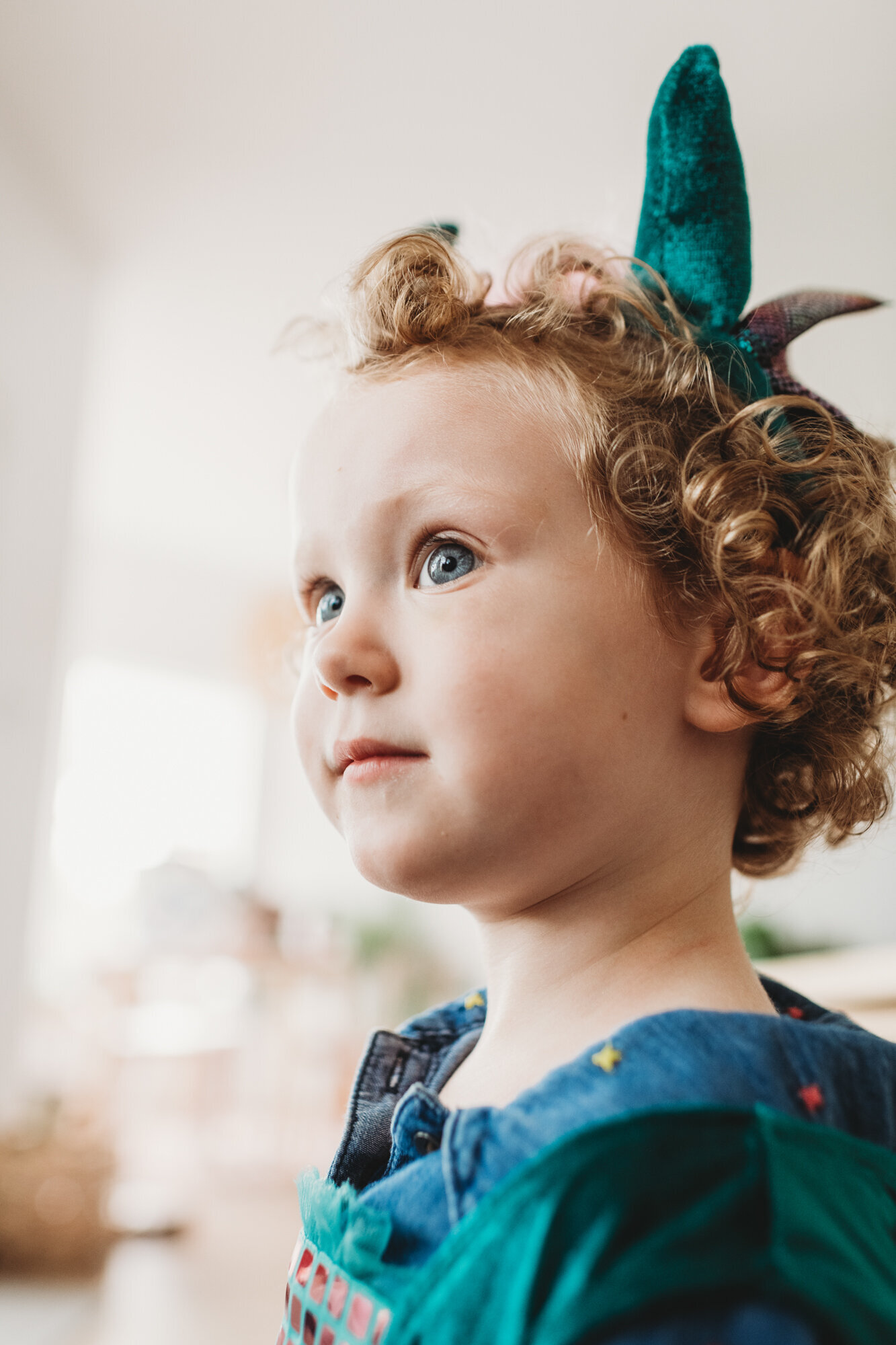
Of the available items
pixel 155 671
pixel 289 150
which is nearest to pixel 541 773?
pixel 289 150

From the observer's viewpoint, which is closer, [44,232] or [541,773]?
[541,773]

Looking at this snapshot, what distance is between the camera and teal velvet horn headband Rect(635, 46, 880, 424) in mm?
624

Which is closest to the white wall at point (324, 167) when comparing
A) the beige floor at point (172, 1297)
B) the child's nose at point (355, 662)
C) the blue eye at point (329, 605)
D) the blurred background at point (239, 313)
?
the blurred background at point (239, 313)

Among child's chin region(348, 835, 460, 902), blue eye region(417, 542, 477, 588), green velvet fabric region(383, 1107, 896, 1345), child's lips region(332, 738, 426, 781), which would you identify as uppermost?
blue eye region(417, 542, 477, 588)

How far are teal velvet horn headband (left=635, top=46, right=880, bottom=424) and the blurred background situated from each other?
259 mm

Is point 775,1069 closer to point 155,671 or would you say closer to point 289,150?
point 289,150

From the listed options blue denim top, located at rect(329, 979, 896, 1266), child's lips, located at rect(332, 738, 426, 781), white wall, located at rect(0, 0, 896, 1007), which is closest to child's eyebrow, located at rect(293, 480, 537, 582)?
child's lips, located at rect(332, 738, 426, 781)

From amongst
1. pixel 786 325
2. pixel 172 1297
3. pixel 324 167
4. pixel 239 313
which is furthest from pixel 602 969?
pixel 239 313

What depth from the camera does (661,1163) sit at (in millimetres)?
364

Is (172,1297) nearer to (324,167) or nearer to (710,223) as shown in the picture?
(324,167)

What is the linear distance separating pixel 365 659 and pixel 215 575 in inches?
223

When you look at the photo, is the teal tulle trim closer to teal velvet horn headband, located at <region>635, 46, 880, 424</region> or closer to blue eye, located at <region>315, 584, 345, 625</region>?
blue eye, located at <region>315, 584, 345, 625</region>

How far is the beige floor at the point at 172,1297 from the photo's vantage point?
230cm

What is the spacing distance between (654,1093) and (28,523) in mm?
2453
